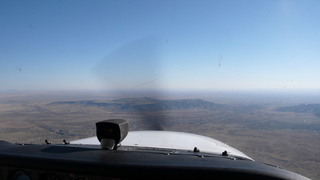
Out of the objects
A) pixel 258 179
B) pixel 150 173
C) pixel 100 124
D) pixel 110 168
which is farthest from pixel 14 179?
pixel 258 179

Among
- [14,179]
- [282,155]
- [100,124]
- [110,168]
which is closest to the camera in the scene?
[110,168]

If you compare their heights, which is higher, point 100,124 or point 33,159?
point 100,124

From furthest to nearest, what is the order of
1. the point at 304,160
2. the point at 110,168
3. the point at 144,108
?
the point at 304,160 → the point at 144,108 → the point at 110,168

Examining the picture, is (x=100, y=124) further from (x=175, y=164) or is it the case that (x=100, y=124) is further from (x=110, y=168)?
(x=175, y=164)

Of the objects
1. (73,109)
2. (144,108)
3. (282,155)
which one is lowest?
(282,155)

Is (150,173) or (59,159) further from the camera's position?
(59,159)

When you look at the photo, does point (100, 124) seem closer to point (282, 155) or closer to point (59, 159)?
point (59, 159)

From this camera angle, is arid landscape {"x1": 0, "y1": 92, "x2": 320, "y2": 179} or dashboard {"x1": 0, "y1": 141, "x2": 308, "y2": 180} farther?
arid landscape {"x1": 0, "y1": 92, "x2": 320, "y2": 179}

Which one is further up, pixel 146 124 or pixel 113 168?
pixel 113 168

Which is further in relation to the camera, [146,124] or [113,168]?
[146,124]

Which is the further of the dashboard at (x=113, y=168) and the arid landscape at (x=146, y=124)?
the arid landscape at (x=146, y=124)
